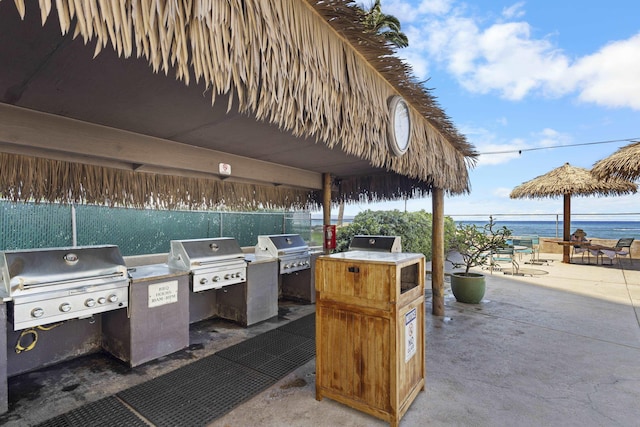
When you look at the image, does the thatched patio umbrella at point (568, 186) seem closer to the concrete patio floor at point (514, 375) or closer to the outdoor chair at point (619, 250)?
the outdoor chair at point (619, 250)

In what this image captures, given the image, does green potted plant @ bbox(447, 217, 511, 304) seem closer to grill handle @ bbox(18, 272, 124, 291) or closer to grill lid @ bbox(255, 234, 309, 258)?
grill lid @ bbox(255, 234, 309, 258)

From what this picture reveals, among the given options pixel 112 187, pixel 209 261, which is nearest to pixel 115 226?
pixel 112 187

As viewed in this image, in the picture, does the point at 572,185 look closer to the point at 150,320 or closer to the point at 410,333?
the point at 410,333

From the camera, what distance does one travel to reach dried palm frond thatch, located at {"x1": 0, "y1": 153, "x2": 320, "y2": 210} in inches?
111

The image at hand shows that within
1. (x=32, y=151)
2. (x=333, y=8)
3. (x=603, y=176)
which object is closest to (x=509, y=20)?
(x=603, y=176)

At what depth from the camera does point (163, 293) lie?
3072 millimetres

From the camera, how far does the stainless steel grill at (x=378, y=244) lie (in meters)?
4.70

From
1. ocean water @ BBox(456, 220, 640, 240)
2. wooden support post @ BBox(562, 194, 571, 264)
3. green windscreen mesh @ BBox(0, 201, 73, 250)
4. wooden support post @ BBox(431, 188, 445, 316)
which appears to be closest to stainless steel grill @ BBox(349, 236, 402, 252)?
wooden support post @ BBox(431, 188, 445, 316)

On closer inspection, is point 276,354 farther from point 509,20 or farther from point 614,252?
point 614,252

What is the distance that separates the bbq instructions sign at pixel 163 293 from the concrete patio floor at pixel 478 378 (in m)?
0.59

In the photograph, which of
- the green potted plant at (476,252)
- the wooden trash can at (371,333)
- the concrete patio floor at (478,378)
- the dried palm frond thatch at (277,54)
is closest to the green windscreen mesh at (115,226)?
the concrete patio floor at (478,378)

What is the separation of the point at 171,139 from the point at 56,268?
157 cm

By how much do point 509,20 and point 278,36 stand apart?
926cm

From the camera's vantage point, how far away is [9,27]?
48.7 inches
